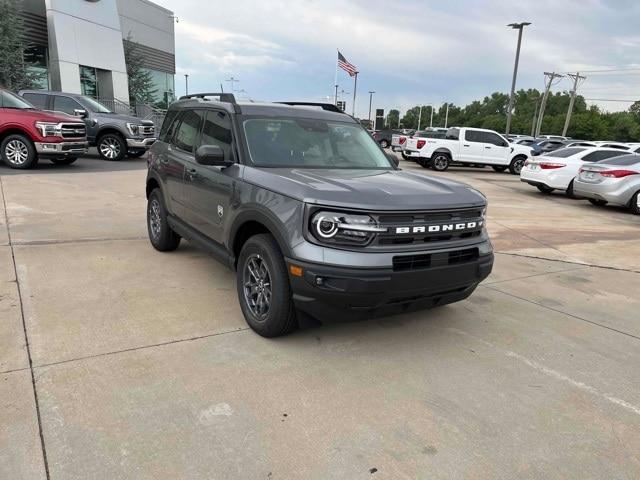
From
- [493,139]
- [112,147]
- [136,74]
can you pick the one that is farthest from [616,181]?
[136,74]

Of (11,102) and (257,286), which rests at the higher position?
(11,102)

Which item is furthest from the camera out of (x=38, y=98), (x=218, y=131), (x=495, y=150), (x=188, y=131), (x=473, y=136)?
(x=495, y=150)

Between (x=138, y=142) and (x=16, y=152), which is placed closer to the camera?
(x=16, y=152)

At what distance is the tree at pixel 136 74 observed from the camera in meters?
32.9

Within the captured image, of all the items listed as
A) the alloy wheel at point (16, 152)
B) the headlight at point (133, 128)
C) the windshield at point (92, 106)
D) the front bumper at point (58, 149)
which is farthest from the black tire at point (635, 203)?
the windshield at point (92, 106)

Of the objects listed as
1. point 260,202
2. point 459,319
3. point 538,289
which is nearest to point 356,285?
point 260,202

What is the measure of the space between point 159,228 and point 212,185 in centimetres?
185

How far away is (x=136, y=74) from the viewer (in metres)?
33.6

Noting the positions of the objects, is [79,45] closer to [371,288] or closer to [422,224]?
[422,224]

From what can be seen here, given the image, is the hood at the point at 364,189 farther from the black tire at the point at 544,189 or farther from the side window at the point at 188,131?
the black tire at the point at 544,189

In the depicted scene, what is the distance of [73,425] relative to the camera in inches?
106

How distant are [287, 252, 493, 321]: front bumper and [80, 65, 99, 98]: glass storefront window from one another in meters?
29.3

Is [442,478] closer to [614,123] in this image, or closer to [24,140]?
[24,140]

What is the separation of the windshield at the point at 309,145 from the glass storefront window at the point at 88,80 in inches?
1088
